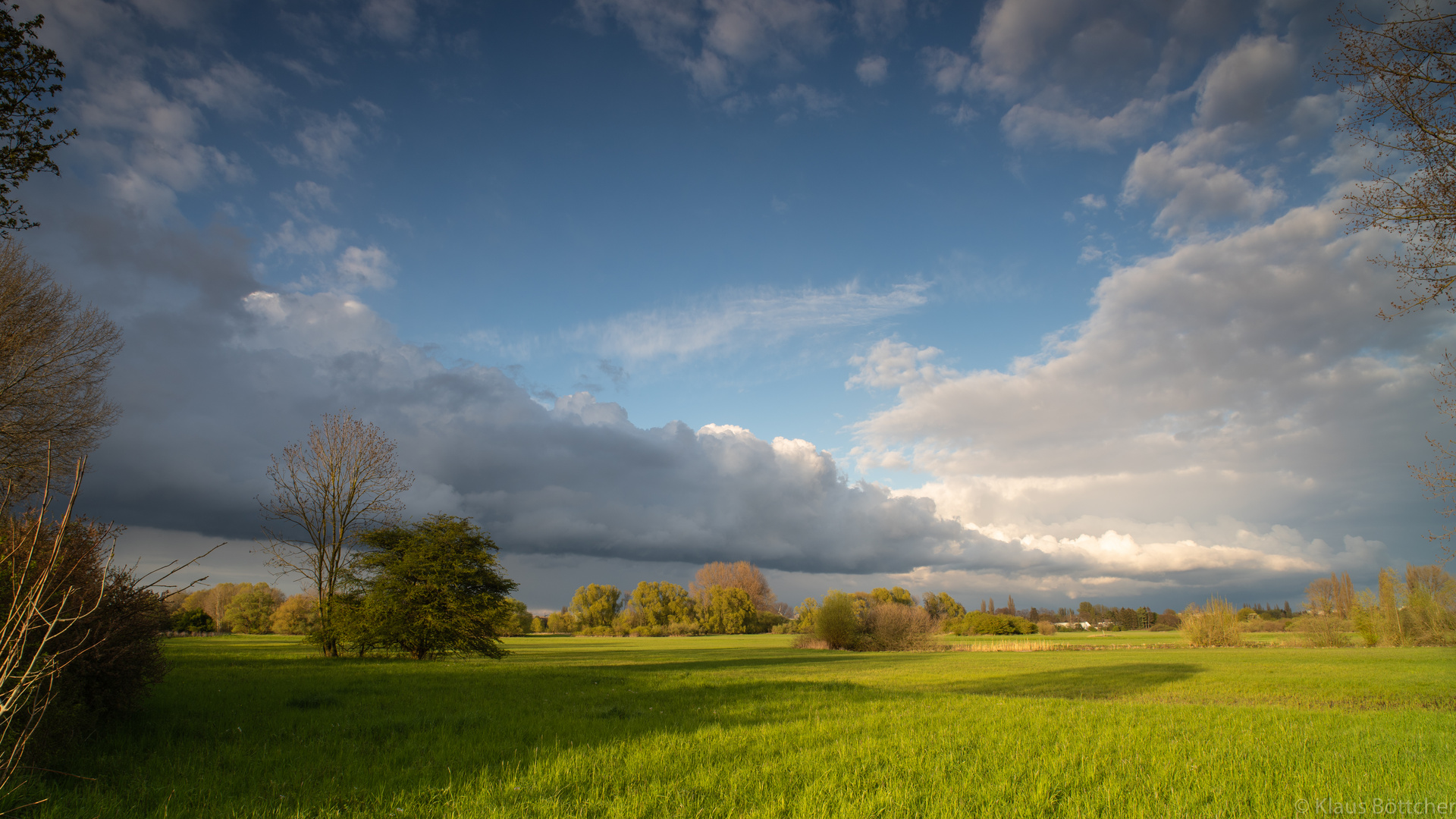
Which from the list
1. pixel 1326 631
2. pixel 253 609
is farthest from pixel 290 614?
pixel 1326 631

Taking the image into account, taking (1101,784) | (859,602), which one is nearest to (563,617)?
(859,602)

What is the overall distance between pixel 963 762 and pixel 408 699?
1074cm

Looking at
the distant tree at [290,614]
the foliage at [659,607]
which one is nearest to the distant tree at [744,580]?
the foliage at [659,607]

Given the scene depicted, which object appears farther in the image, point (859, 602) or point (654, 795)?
point (859, 602)

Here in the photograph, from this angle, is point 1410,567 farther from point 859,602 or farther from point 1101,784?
point 1101,784

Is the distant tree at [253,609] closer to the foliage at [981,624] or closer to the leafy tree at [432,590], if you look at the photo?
the leafy tree at [432,590]

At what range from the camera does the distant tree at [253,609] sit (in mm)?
88375

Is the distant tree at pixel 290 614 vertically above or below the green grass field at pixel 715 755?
below

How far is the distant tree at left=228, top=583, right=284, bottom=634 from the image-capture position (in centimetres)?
8838

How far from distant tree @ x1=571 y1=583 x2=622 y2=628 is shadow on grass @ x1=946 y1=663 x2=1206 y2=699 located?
106901 millimetres

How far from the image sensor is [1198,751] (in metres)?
8.48

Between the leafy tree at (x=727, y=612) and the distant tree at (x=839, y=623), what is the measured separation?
47.4 m

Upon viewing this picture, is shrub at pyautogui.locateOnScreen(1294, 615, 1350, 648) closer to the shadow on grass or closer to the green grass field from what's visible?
the shadow on grass

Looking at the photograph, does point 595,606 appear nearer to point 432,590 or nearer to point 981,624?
point 981,624
